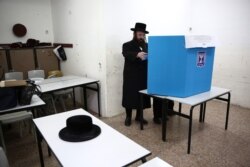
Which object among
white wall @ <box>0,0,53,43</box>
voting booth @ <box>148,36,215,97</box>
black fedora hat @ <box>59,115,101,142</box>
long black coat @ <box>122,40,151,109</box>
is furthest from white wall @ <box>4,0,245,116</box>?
black fedora hat @ <box>59,115,101,142</box>

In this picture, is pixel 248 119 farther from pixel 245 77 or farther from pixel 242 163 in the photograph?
pixel 242 163

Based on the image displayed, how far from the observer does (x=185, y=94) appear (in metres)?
2.39

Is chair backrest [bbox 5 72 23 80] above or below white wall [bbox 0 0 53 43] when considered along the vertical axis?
below

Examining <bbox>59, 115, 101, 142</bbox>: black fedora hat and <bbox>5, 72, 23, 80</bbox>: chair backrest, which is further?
<bbox>5, 72, 23, 80</bbox>: chair backrest

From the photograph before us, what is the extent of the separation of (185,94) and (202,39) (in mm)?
664

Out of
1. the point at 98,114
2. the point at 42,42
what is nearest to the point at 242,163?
the point at 98,114

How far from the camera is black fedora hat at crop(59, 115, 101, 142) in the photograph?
142 centimetres

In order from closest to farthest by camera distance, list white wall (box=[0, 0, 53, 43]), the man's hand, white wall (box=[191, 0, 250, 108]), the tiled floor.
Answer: the tiled floor
the man's hand
white wall (box=[191, 0, 250, 108])
white wall (box=[0, 0, 53, 43])

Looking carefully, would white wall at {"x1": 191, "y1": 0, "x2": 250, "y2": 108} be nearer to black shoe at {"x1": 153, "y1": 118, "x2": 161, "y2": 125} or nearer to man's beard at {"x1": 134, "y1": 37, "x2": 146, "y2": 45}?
black shoe at {"x1": 153, "y1": 118, "x2": 161, "y2": 125}

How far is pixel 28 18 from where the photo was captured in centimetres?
460

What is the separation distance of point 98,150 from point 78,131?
0.24 meters

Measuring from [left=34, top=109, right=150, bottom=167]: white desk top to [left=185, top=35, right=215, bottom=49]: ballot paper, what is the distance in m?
1.30

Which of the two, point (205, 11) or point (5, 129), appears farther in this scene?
point (205, 11)

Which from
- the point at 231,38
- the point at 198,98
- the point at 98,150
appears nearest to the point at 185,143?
the point at 198,98
